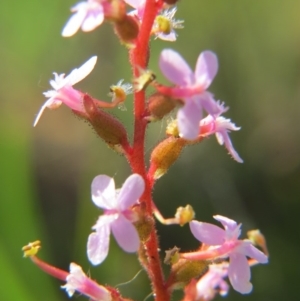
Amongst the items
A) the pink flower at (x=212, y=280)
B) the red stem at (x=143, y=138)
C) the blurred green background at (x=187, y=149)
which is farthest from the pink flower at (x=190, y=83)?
the blurred green background at (x=187, y=149)

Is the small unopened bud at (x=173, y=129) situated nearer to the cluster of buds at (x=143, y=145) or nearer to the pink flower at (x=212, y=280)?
the cluster of buds at (x=143, y=145)

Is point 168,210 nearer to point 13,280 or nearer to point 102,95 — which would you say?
point 102,95

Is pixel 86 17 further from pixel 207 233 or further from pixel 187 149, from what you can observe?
pixel 187 149

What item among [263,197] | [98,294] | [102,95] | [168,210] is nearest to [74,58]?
[102,95]

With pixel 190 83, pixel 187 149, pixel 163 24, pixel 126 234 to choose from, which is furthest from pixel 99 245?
pixel 187 149

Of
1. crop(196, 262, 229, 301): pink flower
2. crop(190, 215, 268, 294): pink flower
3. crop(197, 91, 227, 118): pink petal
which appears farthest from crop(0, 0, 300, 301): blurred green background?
crop(197, 91, 227, 118): pink petal

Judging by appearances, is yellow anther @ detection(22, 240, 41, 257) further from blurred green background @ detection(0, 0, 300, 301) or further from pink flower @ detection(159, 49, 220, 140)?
blurred green background @ detection(0, 0, 300, 301)
